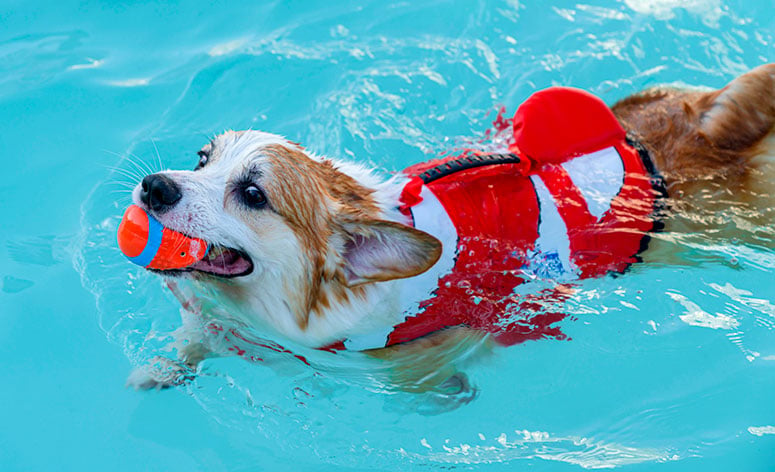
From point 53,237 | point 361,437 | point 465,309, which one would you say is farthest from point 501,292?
point 53,237

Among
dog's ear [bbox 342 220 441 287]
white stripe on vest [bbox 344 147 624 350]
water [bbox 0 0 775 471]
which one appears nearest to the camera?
dog's ear [bbox 342 220 441 287]

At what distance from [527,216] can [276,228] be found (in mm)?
1306

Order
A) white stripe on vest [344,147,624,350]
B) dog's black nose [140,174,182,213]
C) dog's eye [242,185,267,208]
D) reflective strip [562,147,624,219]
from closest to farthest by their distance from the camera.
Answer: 1. dog's black nose [140,174,182,213]
2. dog's eye [242,185,267,208]
3. white stripe on vest [344,147,624,350]
4. reflective strip [562,147,624,219]

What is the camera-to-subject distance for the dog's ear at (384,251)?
2652 mm

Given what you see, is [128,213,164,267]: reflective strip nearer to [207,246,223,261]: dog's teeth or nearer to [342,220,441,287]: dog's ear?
[207,246,223,261]: dog's teeth

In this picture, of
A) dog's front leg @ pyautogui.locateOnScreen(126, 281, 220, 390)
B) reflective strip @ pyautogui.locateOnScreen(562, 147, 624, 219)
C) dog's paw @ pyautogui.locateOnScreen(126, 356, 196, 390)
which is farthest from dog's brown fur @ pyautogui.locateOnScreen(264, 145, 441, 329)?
reflective strip @ pyautogui.locateOnScreen(562, 147, 624, 219)

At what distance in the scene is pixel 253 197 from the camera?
289 centimetres

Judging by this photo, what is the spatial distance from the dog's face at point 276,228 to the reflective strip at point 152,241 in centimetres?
3

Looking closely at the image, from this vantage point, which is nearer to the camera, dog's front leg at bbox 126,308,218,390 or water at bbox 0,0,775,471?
water at bbox 0,0,775,471

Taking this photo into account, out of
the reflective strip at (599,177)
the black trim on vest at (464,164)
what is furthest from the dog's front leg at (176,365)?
the reflective strip at (599,177)

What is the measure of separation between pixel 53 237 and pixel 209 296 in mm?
1828

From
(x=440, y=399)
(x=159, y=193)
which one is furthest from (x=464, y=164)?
(x=159, y=193)

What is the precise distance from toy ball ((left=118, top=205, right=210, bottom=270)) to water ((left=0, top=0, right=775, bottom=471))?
0.99 metres

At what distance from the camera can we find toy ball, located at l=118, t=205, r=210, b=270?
9.15ft
